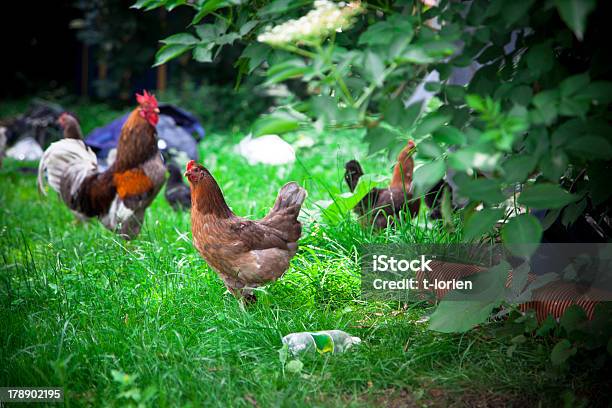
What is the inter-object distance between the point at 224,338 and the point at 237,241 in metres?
0.57

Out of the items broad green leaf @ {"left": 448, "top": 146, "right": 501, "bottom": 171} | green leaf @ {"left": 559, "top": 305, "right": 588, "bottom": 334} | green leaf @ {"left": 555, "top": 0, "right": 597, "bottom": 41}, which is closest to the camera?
green leaf @ {"left": 555, "top": 0, "right": 597, "bottom": 41}

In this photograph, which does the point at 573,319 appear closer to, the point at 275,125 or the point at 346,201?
the point at 275,125

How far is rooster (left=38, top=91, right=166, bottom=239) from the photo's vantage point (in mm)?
5059

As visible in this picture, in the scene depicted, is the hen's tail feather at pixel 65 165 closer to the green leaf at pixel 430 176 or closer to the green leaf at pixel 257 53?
the green leaf at pixel 257 53

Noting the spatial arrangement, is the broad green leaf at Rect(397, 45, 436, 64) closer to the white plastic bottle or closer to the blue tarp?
the white plastic bottle

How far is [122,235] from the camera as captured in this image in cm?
483

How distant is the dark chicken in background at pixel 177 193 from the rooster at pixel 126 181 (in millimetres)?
806

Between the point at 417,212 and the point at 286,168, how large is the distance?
112 inches

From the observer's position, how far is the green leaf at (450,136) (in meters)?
1.92

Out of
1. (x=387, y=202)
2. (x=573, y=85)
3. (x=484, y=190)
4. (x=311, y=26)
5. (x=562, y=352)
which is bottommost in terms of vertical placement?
(x=387, y=202)

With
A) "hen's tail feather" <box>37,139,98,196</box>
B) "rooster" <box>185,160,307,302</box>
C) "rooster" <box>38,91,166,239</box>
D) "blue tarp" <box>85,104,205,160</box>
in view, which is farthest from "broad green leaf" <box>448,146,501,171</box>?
"blue tarp" <box>85,104,205,160</box>

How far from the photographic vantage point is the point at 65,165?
5602 millimetres

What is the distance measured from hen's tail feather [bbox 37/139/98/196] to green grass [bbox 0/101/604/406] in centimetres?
99

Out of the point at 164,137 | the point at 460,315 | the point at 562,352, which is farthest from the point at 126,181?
the point at 562,352
